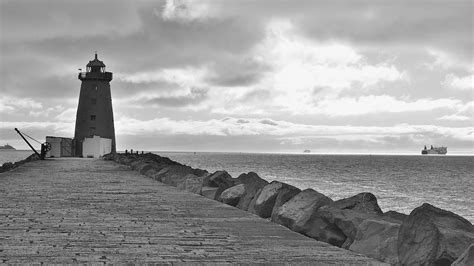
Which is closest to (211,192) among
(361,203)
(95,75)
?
(361,203)

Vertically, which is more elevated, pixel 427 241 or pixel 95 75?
pixel 95 75

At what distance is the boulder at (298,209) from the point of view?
23.1 ft

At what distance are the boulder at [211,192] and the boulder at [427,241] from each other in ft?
20.8

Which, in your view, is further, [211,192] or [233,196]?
[211,192]

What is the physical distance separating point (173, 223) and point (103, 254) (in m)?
2.15

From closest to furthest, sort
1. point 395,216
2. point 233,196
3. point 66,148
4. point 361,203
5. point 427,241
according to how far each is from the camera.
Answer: point 427,241, point 395,216, point 361,203, point 233,196, point 66,148

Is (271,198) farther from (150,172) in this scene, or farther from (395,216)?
(150,172)

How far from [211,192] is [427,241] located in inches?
283

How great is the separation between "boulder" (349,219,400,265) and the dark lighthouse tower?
49372 mm

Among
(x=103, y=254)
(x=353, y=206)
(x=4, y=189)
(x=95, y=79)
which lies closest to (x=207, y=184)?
(x=4, y=189)

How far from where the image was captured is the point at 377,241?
18.6 ft

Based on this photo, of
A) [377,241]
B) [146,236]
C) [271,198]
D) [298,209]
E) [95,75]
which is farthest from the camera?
[95,75]

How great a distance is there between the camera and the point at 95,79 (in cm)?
5369

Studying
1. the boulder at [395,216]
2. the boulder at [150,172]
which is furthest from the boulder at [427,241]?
the boulder at [150,172]
